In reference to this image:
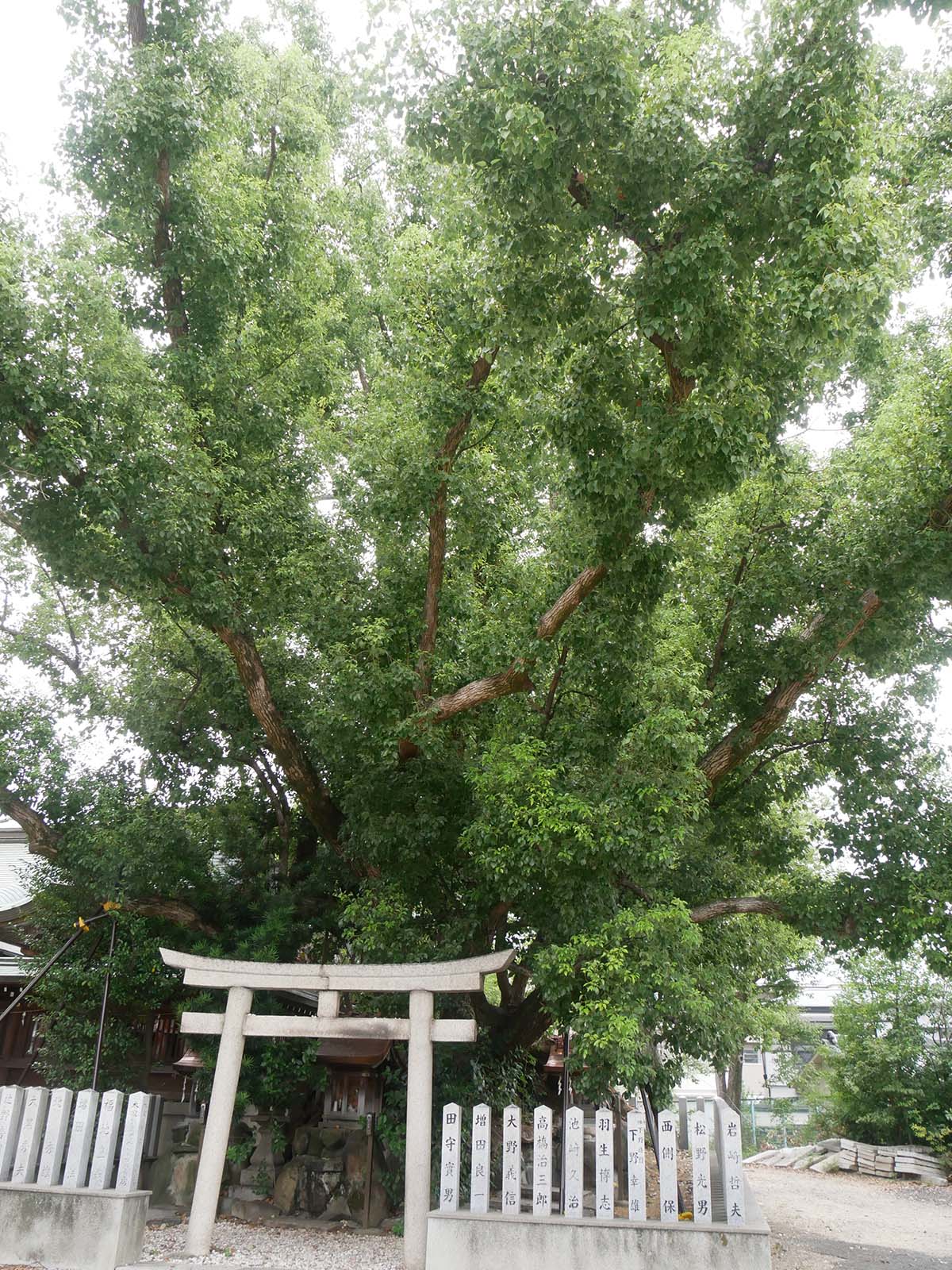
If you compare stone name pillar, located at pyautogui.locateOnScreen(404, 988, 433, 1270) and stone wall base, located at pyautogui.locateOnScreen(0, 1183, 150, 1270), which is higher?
stone name pillar, located at pyautogui.locateOnScreen(404, 988, 433, 1270)

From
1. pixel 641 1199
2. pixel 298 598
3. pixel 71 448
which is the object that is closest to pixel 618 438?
pixel 298 598

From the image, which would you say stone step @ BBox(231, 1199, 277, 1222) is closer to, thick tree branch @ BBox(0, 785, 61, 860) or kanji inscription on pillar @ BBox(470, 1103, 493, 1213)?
thick tree branch @ BBox(0, 785, 61, 860)

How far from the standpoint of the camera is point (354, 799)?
9914mm

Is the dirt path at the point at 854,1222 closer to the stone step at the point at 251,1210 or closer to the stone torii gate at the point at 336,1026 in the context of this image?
the stone torii gate at the point at 336,1026

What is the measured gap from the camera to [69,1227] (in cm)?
657

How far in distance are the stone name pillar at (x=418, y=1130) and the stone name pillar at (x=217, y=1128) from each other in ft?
0.47

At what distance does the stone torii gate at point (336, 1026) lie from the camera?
670cm

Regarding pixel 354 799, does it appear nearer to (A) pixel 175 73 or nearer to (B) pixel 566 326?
(B) pixel 566 326

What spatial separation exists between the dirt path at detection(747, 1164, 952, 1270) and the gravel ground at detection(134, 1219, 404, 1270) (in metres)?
4.05

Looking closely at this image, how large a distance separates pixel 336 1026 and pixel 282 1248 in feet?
9.52

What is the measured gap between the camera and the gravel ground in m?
7.35

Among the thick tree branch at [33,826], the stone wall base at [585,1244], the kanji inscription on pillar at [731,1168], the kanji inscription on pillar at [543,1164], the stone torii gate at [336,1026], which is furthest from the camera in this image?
the thick tree branch at [33,826]

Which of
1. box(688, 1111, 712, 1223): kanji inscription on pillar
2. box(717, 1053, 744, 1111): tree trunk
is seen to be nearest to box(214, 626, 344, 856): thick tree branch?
box(688, 1111, 712, 1223): kanji inscription on pillar

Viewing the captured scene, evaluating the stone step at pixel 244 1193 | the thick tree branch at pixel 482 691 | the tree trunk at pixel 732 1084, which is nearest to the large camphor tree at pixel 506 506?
the thick tree branch at pixel 482 691
